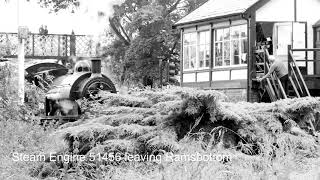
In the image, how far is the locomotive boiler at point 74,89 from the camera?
18.0 metres

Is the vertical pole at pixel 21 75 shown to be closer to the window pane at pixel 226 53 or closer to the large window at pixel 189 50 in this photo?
the window pane at pixel 226 53

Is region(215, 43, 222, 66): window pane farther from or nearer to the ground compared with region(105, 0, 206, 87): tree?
nearer to the ground

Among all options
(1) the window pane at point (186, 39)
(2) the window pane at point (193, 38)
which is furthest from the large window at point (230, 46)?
(1) the window pane at point (186, 39)

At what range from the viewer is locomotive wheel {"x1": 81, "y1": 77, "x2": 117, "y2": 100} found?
17.9m

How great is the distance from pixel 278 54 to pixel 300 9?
1.83 metres

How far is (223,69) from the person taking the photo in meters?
22.3

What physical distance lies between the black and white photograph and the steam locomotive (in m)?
0.03

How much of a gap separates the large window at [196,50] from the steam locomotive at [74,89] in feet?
18.4

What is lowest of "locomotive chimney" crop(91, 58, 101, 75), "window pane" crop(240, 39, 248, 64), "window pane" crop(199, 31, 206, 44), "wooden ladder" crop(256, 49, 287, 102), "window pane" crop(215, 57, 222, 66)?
"wooden ladder" crop(256, 49, 287, 102)

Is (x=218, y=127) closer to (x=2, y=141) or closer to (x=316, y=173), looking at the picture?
(x=316, y=173)

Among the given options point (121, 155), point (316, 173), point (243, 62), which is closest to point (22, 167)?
point (121, 155)

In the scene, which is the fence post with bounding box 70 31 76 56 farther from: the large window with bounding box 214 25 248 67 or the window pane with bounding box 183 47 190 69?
the large window with bounding box 214 25 248 67

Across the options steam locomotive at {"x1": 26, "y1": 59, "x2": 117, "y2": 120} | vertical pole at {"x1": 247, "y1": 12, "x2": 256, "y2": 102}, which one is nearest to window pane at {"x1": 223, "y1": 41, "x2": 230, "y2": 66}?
vertical pole at {"x1": 247, "y1": 12, "x2": 256, "y2": 102}

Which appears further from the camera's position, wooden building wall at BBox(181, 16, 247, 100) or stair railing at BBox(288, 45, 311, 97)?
wooden building wall at BBox(181, 16, 247, 100)
